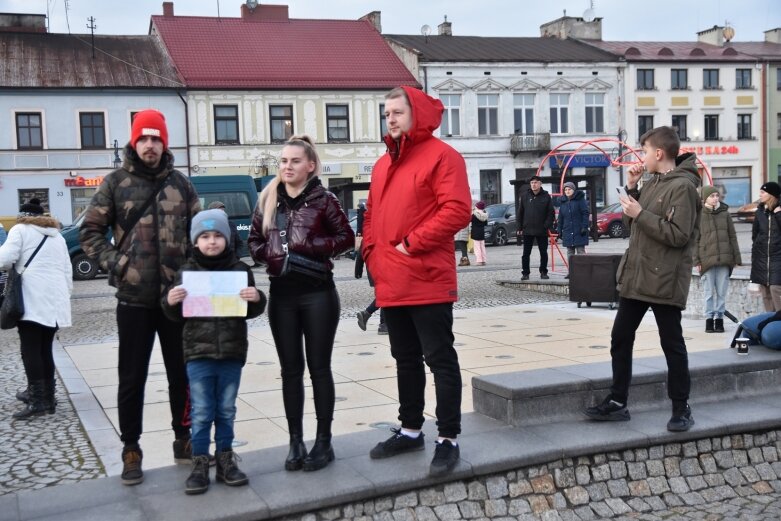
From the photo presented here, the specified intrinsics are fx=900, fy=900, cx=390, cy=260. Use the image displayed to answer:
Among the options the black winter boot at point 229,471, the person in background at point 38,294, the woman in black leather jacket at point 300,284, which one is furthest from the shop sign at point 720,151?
the black winter boot at point 229,471

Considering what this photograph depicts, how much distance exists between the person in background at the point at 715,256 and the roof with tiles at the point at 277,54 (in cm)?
2983

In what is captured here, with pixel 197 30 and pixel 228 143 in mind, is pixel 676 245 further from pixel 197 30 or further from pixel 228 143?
pixel 197 30

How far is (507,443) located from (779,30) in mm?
55758

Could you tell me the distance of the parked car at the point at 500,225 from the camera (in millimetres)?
32156

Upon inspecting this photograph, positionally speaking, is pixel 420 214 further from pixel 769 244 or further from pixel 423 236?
pixel 769 244

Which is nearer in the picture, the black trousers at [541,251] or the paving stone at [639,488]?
the paving stone at [639,488]

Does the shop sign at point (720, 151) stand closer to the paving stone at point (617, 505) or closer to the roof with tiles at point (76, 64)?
the roof with tiles at point (76, 64)

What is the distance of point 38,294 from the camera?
704 cm

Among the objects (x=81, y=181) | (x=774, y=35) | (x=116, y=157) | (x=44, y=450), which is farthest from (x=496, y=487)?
(x=774, y=35)

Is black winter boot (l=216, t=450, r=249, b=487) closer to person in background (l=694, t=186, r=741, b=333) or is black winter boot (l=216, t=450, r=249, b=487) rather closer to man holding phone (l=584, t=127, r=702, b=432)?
man holding phone (l=584, t=127, r=702, b=432)

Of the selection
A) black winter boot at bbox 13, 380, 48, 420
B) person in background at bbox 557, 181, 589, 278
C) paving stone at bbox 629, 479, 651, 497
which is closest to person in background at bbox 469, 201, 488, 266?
person in background at bbox 557, 181, 589, 278

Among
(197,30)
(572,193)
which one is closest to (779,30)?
(197,30)

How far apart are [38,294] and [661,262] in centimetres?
468

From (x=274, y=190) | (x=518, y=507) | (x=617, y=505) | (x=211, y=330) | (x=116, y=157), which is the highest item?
(x=116, y=157)
